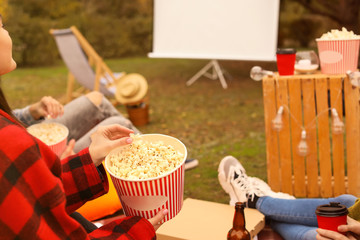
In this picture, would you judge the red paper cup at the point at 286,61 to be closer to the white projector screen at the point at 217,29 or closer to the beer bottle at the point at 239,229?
the beer bottle at the point at 239,229

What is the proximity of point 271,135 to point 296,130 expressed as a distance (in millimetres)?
155

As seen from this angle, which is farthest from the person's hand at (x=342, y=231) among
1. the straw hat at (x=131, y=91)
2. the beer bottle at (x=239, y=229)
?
the straw hat at (x=131, y=91)

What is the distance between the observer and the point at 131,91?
4.52 m

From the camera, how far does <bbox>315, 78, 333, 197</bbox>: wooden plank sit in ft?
8.16

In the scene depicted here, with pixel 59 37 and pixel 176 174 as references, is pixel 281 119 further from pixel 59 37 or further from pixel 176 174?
pixel 59 37

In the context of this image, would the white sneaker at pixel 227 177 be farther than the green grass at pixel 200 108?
No

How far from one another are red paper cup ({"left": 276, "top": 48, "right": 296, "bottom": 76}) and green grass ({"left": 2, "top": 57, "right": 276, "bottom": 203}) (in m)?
0.90

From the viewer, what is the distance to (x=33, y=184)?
967 millimetres

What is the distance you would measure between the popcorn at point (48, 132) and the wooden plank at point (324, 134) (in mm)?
1510

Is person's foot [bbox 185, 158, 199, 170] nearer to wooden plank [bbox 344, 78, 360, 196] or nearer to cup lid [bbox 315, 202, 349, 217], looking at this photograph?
wooden plank [bbox 344, 78, 360, 196]

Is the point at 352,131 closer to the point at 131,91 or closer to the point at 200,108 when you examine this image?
the point at 131,91

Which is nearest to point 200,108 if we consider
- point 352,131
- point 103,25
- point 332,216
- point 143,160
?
point 352,131

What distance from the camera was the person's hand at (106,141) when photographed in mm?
1326

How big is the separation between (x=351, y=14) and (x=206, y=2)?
7.76 ft
